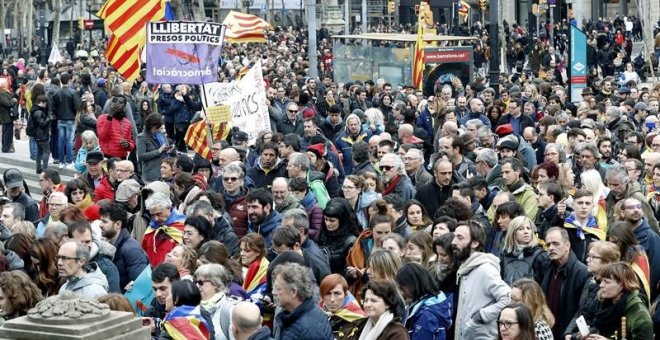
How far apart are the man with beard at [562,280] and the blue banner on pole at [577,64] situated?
1444 centimetres

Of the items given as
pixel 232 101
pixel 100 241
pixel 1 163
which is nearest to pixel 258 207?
pixel 100 241

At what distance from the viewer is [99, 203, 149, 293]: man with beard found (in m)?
11.6

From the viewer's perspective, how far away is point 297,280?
8.86 metres

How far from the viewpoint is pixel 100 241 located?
38.1 feet

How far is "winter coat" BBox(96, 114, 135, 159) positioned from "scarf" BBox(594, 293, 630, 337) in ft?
34.1

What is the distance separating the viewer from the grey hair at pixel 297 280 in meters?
8.84

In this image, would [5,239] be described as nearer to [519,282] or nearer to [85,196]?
[85,196]

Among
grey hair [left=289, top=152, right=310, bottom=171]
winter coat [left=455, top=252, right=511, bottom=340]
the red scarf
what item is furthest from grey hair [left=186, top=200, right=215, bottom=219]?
winter coat [left=455, top=252, right=511, bottom=340]

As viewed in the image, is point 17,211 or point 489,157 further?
point 489,157

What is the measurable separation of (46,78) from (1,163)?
6.69 m

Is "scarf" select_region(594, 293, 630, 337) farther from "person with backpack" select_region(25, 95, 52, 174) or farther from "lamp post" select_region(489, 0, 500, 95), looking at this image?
"lamp post" select_region(489, 0, 500, 95)

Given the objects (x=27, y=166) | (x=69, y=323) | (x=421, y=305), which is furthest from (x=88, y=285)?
(x=27, y=166)

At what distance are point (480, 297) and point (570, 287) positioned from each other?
2.79 ft

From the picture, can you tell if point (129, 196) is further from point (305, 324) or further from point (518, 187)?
point (305, 324)
